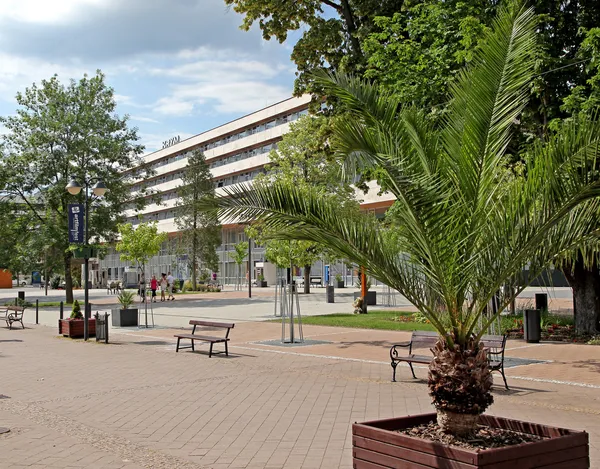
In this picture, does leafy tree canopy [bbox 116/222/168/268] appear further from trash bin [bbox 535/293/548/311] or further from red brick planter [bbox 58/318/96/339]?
trash bin [bbox 535/293/548/311]

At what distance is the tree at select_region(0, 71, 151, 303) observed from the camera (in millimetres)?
36844

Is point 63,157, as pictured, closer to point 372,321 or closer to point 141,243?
point 141,243

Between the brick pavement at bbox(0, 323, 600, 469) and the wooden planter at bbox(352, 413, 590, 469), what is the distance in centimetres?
102

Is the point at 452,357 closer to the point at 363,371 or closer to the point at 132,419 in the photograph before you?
the point at 132,419

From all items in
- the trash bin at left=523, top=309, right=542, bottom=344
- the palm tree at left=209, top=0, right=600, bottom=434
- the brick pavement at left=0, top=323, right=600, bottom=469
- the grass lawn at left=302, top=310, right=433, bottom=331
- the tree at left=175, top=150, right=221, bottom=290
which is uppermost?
the tree at left=175, top=150, right=221, bottom=290

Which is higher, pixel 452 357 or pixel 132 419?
pixel 452 357

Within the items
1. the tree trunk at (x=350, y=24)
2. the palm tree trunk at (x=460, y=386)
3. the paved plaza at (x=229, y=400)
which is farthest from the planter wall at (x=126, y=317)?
the palm tree trunk at (x=460, y=386)

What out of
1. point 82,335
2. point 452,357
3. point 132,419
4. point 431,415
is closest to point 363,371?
point 132,419

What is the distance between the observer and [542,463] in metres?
4.47

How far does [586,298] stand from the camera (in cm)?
1656

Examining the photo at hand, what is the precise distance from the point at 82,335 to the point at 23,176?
2138 centimetres

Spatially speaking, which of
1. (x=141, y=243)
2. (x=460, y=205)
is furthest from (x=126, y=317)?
(x=460, y=205)

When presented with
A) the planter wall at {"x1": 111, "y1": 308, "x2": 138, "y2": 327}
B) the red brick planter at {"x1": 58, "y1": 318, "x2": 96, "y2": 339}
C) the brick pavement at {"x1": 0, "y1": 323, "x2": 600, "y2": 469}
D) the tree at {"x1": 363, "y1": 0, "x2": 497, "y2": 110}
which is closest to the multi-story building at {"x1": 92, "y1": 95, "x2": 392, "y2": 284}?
the planter wall at {"x1": 111, "y1": 308, "x2": 138, "y2": 327}

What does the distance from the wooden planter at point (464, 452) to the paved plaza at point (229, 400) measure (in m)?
1.08
